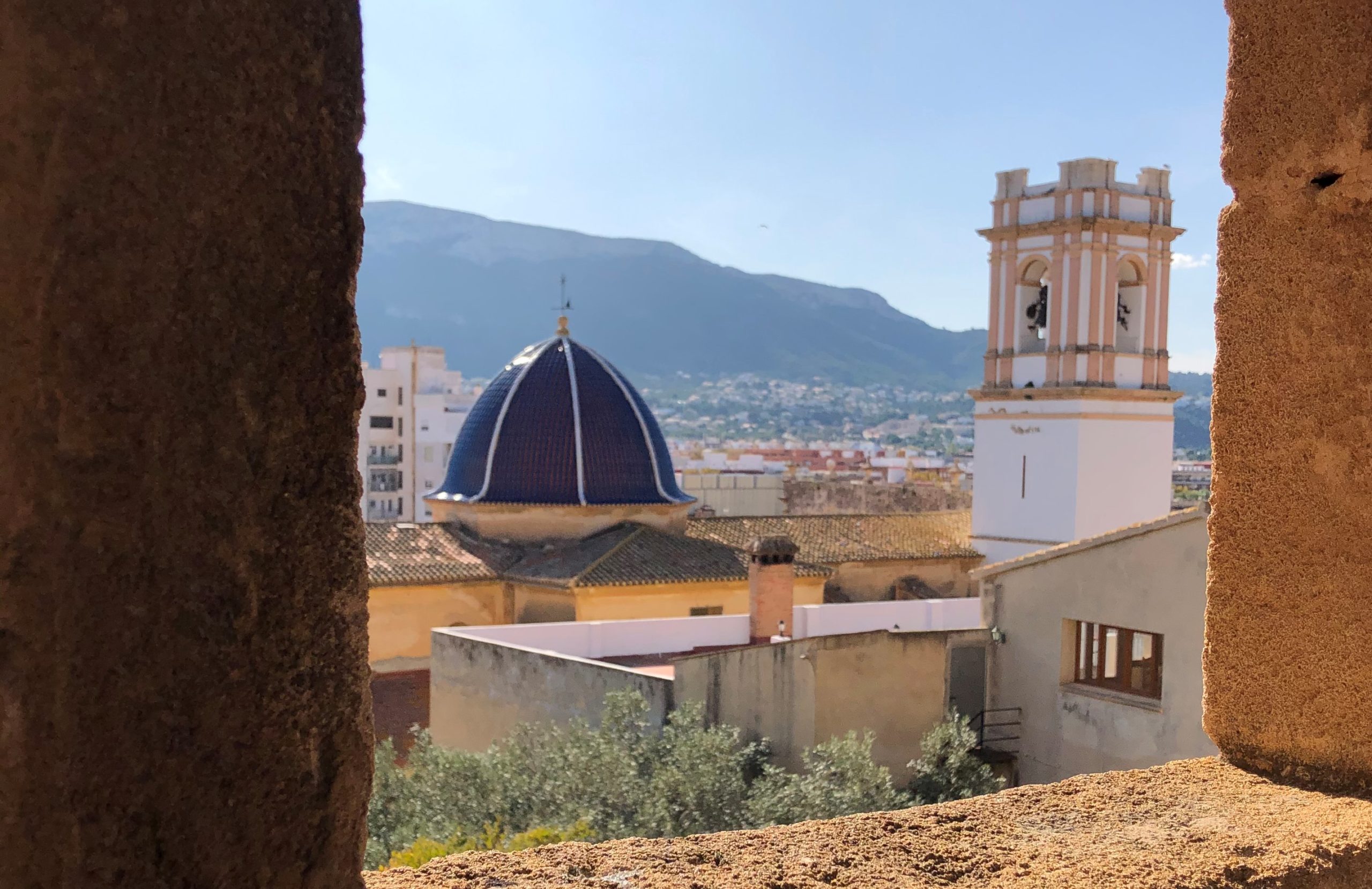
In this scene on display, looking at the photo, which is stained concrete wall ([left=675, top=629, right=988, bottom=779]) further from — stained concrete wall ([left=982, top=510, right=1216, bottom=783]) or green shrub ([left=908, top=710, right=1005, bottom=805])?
stained concrete wall ([left=982, top=510, right=1216, bottom=783])

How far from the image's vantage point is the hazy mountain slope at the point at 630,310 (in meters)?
123

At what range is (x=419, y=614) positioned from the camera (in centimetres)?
1761

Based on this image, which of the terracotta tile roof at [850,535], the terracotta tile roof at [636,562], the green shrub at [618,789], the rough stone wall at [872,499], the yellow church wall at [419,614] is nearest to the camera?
the green shrub at [618,789]

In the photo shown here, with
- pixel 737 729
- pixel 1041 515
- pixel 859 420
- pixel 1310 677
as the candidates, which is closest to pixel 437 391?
pixel 1041 515

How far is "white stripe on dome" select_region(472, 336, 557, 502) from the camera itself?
64.7 ft

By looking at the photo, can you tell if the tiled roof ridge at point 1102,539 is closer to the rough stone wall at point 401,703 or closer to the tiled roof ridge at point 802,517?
the rough stone wall at point 401,703

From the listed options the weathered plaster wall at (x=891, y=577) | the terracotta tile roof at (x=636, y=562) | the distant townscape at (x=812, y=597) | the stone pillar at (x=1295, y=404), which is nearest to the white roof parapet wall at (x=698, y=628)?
the distant townscape at (x=812, y=597)

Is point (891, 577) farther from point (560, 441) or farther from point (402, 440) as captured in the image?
point (402, 440)

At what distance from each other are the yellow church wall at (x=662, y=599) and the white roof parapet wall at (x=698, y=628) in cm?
229

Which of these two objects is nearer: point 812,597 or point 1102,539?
point 1102,539

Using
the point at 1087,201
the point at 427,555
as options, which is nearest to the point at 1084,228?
the point at 1087,201

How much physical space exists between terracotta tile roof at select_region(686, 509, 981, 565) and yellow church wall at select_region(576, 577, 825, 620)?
1.46 meters

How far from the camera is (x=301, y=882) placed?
1.30 meters

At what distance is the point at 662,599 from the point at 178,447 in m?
16.5
